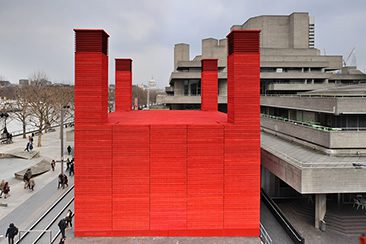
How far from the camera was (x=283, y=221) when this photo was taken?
58.5 feet

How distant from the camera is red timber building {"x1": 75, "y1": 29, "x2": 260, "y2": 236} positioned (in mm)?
14297

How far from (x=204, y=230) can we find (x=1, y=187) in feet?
49.4

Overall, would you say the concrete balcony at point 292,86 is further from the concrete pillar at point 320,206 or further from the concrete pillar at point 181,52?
the concrete pillar at point 320,206

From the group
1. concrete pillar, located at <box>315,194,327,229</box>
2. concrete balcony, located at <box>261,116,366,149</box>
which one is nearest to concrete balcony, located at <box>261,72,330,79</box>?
concrete balcony, located at <box>261,116,366,149</box>

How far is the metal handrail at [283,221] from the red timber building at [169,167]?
8.36 feet

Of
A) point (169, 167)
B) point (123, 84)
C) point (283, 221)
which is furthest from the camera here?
point (123, 84)

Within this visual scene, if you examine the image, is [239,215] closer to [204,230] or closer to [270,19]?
[204,230]

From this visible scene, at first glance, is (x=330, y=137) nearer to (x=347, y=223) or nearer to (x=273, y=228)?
(x=347, y=223)

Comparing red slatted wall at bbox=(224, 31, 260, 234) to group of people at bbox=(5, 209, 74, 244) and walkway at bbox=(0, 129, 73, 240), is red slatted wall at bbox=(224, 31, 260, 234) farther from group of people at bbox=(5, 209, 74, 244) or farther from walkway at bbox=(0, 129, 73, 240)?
walkway at bbox=(0, 129, 73, 240)

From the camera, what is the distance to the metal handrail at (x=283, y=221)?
1542 centimetres

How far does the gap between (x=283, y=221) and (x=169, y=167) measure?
811 cm

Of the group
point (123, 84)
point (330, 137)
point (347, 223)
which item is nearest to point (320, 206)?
point (347, 223)

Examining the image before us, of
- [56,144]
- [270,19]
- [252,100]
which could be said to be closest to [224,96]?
[56,144]

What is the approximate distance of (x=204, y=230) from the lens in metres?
14.5
